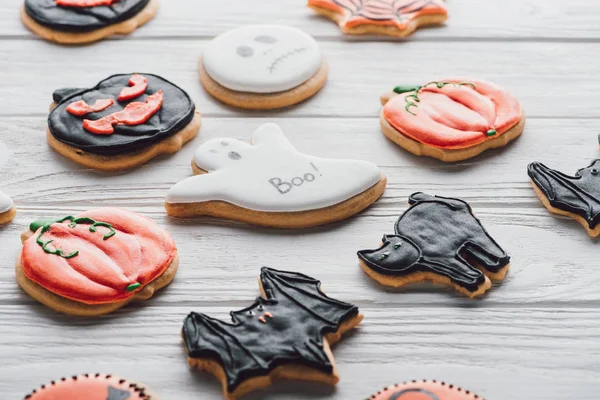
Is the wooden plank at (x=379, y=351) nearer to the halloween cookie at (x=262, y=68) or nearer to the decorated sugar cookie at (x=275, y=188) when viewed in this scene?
the decorated sugar cookie at (x=275, y=188)

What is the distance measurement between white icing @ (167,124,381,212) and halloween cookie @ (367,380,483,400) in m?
0.29

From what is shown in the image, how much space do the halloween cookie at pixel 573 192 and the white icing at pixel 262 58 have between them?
1.28 feet

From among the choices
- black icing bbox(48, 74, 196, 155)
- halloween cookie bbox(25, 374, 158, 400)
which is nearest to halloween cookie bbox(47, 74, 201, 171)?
black icing bbox(48, 74, 196, 155)

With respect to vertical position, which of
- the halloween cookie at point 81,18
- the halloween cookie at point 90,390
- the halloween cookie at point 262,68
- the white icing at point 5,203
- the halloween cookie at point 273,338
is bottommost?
the halloween cookie at point 90,390

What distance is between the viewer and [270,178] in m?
1.09

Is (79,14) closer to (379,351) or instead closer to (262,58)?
(262,58)

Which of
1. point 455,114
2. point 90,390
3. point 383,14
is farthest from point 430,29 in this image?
point 90,390

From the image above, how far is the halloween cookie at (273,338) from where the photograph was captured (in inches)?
34.3

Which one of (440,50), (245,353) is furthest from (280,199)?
(440,50)

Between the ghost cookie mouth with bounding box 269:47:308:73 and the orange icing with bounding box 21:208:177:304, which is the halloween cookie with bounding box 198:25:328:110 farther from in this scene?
the orange icing with bounding box 21:208:177:304

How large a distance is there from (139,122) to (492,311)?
22.2 inches

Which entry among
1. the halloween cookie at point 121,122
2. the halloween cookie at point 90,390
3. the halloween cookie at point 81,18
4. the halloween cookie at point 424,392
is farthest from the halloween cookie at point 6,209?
the halloween cookie at point 424,392

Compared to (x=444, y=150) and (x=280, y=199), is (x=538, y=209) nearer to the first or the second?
(x=444, y=150)

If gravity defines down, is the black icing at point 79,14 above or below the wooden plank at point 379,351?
above
